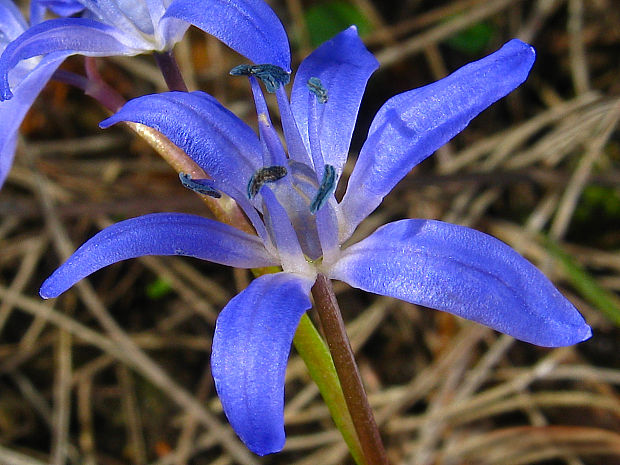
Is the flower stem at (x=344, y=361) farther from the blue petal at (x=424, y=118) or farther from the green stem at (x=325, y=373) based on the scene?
the blue petal at (x=424, y=118)

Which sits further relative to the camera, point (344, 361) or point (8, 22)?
point (8, 22)

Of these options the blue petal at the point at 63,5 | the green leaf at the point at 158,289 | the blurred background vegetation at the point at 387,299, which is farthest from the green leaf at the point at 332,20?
the blue petal at the point at 63,5

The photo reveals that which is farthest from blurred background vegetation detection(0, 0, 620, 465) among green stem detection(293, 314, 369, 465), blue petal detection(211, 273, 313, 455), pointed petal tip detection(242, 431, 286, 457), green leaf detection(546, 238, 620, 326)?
pointed petal tip detection(242, 431, 286, 457)

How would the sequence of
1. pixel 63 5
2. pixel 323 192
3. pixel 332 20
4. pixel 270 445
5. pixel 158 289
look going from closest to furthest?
pixel 270 445 → pixel 323 192 → pixel 63 5 → pixel 158 289 → pixel 332 20

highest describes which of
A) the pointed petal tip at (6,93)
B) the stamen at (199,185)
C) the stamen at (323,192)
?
the pointed petal tip at (6,93)

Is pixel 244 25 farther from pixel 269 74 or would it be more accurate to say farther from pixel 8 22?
pixel 8 22

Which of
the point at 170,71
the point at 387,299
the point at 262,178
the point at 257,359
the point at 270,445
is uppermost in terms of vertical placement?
the point at 387,299

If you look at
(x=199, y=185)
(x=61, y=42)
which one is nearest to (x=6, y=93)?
(x=61, y=42)
